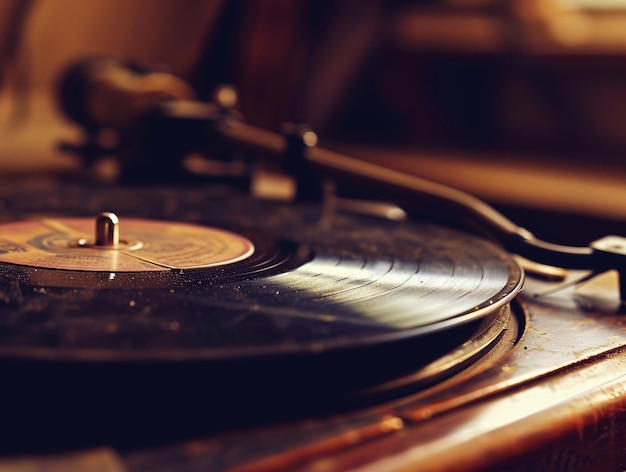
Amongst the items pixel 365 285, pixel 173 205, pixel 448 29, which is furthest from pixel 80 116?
pixel 448 29

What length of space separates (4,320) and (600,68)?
7.92 ft

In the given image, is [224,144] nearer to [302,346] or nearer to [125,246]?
[125,246]

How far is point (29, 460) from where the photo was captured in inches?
14.6

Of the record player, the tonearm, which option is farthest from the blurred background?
the record player

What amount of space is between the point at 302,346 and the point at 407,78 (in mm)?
2523

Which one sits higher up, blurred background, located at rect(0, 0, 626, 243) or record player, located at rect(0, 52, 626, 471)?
blurred background, located at rect(0, 0, 626, 243)

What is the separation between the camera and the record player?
396 mm

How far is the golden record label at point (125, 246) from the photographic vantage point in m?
0.68

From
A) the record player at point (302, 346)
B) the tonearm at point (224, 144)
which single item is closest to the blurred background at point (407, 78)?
the tonearm at point (224, 144)

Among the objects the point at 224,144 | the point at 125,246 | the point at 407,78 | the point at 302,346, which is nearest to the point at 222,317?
the point at 302,346

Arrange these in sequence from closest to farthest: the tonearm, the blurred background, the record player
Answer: the record player
the tonearm
the blurred background

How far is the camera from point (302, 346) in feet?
1.42

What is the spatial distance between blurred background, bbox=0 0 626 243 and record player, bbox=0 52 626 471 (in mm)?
706

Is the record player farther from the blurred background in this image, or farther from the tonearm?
the blurred background
